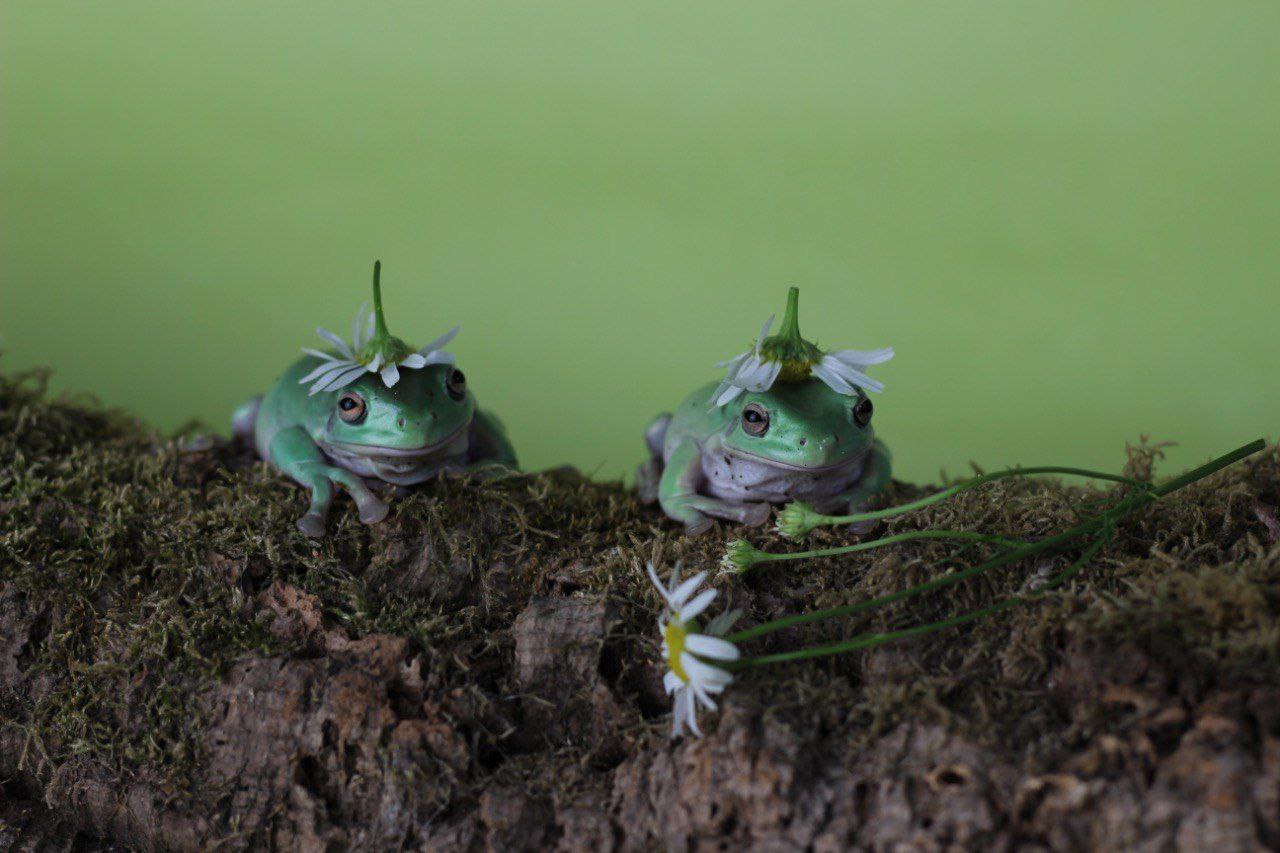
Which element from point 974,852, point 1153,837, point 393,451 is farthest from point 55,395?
point 1153,837

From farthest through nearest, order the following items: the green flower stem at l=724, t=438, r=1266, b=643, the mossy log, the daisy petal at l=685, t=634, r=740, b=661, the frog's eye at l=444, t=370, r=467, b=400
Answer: the frog's eye at l=444, t=370, r=467, b=400, the green flower stem at l=724, t=438, r=1266, b=643, the daisy petal at l=685, t=634, r=740, b=661, the mossy log

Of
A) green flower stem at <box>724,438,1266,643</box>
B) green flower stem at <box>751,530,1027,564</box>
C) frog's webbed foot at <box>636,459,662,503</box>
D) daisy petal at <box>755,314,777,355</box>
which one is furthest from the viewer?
frog's webbed foot at <box>636,459,662,503</box>

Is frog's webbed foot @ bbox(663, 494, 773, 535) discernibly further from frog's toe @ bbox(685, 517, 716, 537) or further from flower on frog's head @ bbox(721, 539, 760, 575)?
flower on frog's head @ bbox(721, 539, 760, 575)

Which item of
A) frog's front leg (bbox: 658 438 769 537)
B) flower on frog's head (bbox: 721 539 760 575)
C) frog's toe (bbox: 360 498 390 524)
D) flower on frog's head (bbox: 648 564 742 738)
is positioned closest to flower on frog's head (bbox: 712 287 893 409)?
frog's front leg (bbox: 658 438 769 537)

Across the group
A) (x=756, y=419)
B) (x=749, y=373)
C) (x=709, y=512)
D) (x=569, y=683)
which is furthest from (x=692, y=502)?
(x=569, y=683)

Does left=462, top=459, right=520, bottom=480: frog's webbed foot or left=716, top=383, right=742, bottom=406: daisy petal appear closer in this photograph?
left=716, top=383, right=742, bottom=406: daisy petal

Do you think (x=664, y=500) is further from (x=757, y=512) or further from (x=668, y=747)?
(x=668, y=747)

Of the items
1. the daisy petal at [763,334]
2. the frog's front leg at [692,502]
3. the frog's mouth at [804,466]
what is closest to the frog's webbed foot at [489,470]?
the frog's front leg at [692,502]
